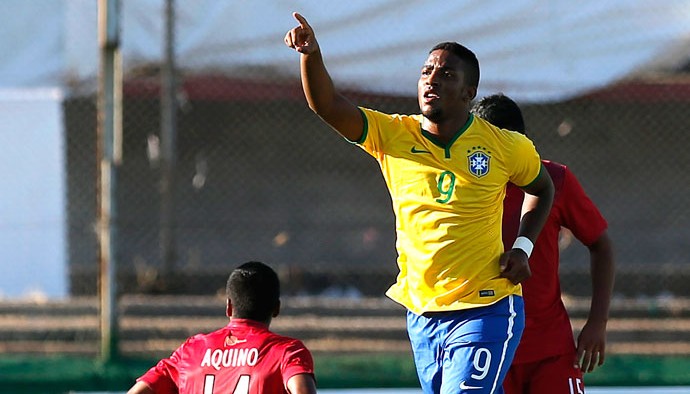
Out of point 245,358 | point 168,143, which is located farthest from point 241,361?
point 168,143

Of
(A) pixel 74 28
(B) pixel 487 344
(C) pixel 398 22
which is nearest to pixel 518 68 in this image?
(C) pixel 398 22

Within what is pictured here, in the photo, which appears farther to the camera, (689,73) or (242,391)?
(689,73)

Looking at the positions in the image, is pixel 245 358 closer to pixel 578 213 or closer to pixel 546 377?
pixel 546 377

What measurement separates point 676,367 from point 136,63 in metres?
4.38

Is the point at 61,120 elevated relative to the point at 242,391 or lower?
elevated

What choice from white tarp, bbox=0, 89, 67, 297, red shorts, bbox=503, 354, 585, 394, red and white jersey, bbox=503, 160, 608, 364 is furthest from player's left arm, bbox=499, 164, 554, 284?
white tarp, bbox=0, 89, 67, 297

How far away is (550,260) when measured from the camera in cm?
486

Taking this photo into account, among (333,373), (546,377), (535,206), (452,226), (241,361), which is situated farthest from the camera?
(333,373)

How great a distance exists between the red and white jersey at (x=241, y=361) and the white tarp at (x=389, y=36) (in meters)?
4.71

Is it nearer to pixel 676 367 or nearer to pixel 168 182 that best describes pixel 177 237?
pixel 168 182

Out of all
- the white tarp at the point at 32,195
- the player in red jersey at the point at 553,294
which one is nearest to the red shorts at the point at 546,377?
the player in red jersey at the point at 553,294

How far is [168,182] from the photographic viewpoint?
895cm

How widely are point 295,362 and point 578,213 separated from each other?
4.68 feet

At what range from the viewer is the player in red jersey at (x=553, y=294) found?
477 centimetres
